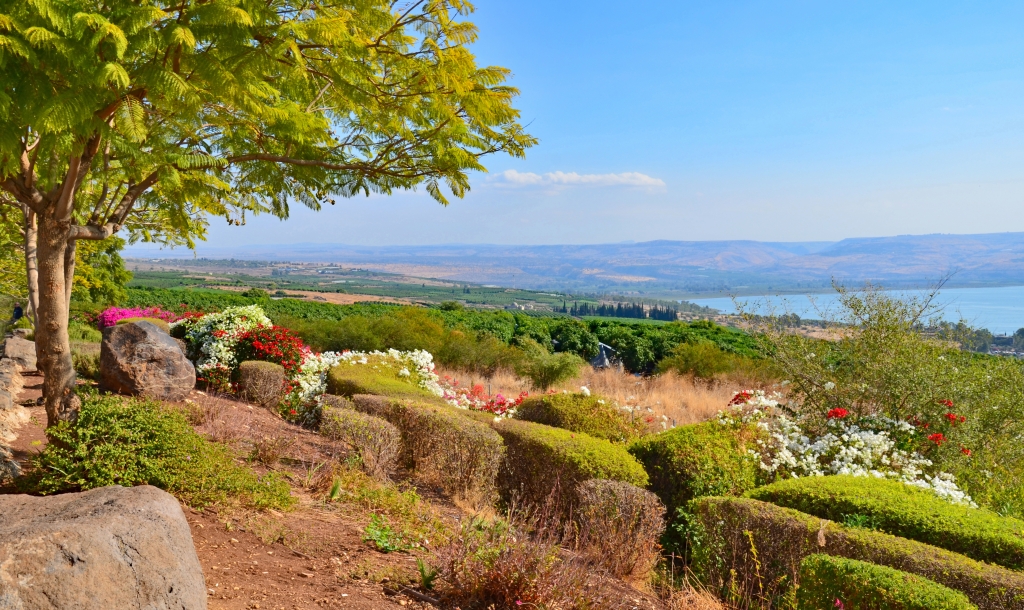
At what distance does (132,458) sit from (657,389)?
12812 mm

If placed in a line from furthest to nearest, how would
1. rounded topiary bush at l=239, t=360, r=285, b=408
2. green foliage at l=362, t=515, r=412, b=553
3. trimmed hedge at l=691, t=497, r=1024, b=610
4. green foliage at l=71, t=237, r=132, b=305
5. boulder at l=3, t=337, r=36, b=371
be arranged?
green foliage at l=71, t=237, r=132, b=305, boulder at l=3, t=337, r=36, b=371, rounded topiary bush at l=239, t=360, r=285, b=408, green foliage at l=362, t=515, r=412, b=553, trimmed hedge at l=691, t=497, r=1024, b=610

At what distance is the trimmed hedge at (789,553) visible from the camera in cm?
356

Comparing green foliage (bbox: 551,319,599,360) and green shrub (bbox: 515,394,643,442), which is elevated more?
green shrub (bbox: 515,394,643,442)

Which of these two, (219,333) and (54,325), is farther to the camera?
(219,333)

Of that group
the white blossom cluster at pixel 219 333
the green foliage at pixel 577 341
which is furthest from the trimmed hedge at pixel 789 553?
the green foliage at pixel 577 341

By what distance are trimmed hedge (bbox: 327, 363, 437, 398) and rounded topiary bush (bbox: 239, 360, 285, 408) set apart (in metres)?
0.81

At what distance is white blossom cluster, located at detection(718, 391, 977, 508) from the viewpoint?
20.6 feet

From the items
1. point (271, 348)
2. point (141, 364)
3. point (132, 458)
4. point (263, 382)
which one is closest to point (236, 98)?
point (132, 458)

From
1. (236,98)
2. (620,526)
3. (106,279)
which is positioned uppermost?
(236,98)

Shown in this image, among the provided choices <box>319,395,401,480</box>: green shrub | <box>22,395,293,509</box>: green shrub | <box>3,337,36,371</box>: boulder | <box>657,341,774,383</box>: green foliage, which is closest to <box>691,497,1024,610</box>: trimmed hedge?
<box>319,395,401,480</box>: green shrub

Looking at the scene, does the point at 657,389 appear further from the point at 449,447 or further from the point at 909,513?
the point at 909,513

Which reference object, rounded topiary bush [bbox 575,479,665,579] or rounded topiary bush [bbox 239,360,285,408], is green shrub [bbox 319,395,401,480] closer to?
rounded topiary bush [bbox 575,479,665,579]

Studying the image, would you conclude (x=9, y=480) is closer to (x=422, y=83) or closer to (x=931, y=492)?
(x=422, y=83)

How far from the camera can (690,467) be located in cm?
588
